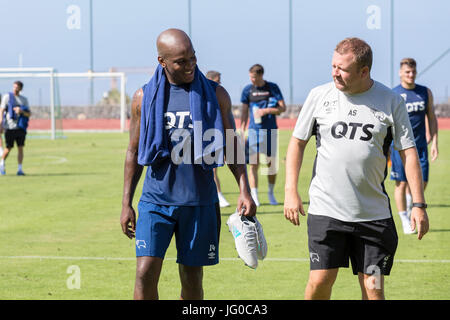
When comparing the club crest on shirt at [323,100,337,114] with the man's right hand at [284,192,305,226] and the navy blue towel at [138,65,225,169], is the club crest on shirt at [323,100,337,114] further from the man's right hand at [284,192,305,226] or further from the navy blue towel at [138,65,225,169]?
the navy blue towel at [138,65,225,169]

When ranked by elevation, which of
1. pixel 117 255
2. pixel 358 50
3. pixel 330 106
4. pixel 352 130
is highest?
pixel 358 50

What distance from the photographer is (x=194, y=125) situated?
5418mm

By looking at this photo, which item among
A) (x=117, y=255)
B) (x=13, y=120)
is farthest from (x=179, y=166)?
(x=13, y=120)

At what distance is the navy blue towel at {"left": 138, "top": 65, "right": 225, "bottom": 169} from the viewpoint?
541 centimetres

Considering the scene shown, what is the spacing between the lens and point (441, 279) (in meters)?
7.80

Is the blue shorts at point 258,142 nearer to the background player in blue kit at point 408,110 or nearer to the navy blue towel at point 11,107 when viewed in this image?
the background player in blue kit at point 408,110

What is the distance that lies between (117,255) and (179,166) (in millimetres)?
3989

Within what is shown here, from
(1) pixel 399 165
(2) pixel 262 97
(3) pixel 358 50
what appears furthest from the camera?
(2) pixel 262 97

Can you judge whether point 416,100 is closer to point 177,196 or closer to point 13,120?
point 177,196

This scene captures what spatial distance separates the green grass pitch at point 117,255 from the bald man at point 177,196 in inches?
68.3

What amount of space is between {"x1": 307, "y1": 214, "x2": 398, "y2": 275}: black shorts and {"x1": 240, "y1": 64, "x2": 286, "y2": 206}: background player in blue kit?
8.22m

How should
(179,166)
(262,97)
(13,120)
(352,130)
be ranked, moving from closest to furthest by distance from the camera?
(352,130), (179,166), (262,97), (13,120)
